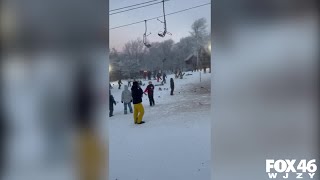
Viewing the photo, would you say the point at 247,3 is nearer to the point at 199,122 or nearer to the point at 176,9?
the point at 176,9

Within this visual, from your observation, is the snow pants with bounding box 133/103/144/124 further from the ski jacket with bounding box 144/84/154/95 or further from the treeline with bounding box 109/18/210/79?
the treeline with bounding box 109/18/210/79

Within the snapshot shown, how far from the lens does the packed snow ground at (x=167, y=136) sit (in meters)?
1.87

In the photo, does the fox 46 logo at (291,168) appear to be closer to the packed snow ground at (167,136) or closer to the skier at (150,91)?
the packed snow ground at (167,136)

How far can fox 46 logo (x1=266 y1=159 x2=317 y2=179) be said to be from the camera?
185 cm

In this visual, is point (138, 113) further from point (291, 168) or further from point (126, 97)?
point (291, 168)

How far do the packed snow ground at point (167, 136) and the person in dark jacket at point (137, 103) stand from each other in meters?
0.03

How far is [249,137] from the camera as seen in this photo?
72.5 inches

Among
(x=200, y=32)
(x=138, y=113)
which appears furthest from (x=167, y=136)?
(x=200, y=32)

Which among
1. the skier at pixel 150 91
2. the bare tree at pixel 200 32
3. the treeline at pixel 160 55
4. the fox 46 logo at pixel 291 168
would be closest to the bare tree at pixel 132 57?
the treeline at pixel 160 55

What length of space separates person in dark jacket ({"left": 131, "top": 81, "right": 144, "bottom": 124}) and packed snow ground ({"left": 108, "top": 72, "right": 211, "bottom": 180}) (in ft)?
0.09

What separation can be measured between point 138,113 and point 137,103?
64 mm

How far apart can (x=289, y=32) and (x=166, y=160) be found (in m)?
1.07

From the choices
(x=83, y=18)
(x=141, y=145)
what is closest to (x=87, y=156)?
(x=141, y=145)

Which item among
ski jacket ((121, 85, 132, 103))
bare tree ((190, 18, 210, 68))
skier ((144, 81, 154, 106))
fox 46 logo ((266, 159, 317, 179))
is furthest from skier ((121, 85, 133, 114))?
fox 46 logo ((266, 159, 317, 179))
